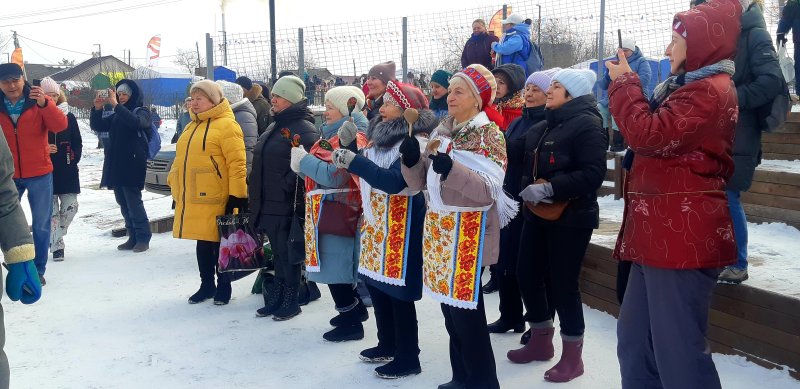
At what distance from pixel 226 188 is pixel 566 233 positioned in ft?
9.27

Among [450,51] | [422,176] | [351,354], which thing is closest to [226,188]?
[351,354]

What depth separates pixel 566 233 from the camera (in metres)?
3.70

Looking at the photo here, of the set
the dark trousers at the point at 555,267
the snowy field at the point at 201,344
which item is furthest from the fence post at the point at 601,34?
the dark trousers at the point at 555,267

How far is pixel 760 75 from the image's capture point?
Result: 378cm

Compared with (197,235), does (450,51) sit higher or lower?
higher

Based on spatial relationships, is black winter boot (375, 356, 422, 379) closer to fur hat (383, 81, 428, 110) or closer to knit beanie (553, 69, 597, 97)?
fur hat (383, 81, 428, 110)

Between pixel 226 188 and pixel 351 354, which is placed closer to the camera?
pixel 351 354

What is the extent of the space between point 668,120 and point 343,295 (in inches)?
107

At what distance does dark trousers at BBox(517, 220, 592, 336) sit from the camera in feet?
12.2

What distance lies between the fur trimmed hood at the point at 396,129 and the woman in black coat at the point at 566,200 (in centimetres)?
63

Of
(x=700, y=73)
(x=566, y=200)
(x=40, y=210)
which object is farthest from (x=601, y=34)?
(x=700, y=73)

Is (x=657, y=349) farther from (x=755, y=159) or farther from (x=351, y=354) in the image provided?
(x=351, y=354)

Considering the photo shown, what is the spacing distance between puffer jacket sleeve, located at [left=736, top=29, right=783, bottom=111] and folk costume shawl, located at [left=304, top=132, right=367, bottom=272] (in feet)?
7.54

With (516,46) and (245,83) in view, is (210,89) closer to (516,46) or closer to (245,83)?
(245,83)
